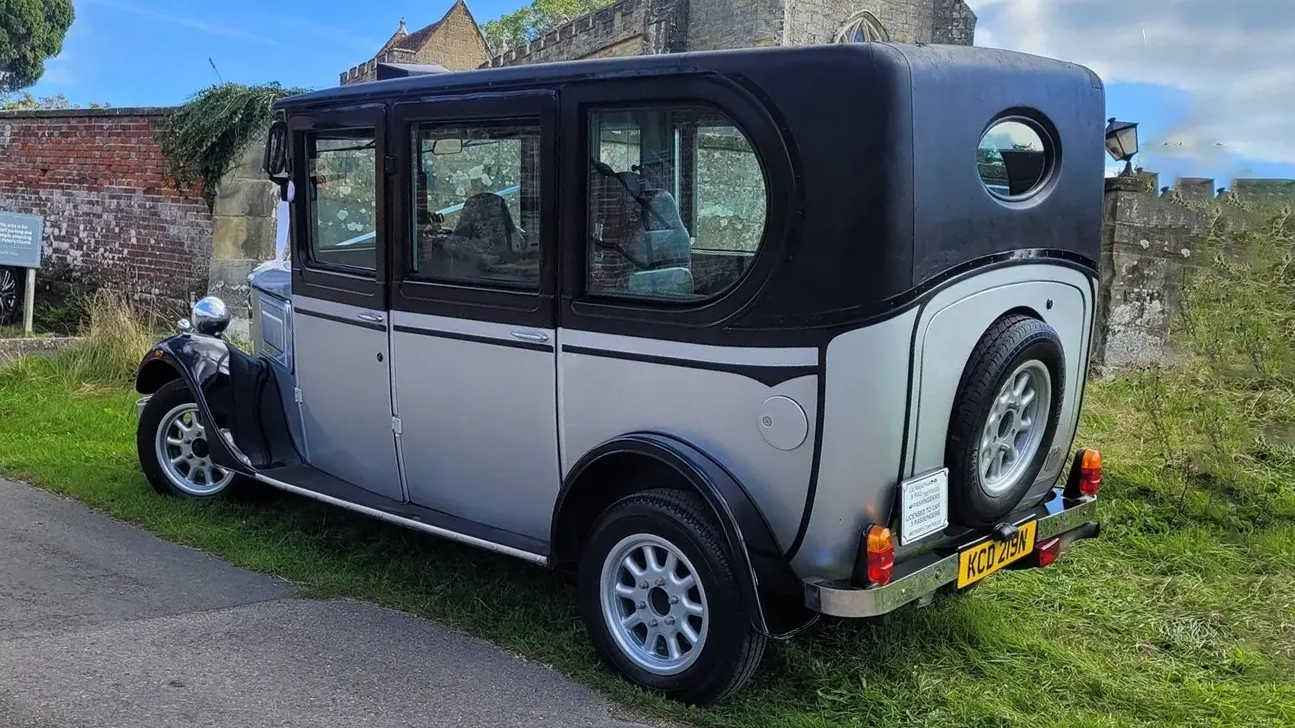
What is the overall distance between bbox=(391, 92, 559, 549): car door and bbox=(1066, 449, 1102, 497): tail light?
7.08 feet

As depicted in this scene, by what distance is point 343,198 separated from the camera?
199 inches

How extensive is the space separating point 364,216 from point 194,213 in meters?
8.27

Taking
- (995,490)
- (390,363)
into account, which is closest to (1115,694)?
(995,490)

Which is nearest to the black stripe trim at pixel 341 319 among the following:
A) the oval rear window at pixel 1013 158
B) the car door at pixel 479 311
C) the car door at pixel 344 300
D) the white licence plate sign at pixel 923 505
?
the car door at pixel 344 300

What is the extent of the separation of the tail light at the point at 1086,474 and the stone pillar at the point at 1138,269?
217 inches

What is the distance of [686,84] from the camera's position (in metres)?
3.63

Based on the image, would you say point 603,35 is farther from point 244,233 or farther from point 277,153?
point 277,153

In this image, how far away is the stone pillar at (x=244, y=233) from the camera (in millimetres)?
11258

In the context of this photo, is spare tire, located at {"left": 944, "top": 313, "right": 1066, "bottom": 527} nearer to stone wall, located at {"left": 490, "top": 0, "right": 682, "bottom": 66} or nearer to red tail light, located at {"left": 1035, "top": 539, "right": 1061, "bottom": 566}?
red tail light, located at {"left": 1035, "top": 539, "right": 1061, "bottom": 566}

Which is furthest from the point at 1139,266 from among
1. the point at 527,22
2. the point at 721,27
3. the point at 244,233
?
the point at 527,22

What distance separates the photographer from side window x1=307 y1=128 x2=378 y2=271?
4.81 m

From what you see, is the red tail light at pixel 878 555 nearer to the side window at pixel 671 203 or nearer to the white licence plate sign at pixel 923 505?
the white licence plate sign at pixel 923 505

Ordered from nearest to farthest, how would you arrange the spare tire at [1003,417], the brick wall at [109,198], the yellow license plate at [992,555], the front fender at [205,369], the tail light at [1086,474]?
the spare tire at [1003,417]
the yellow license plate at [992,555]
the tail light at [1086,474]
the front fender at [205,369]
the brick wall at [109,198]

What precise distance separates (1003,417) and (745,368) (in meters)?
1.05
